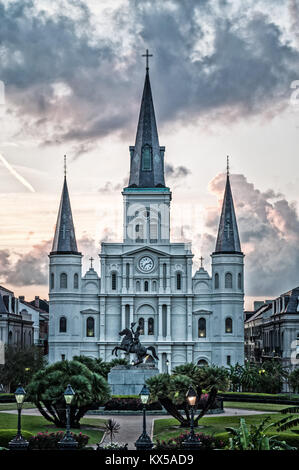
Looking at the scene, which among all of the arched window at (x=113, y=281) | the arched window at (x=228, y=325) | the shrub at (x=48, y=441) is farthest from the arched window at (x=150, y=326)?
the shrub at (x=48, y=441)

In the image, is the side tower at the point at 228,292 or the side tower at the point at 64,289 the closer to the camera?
the side tower at the point at 228,292

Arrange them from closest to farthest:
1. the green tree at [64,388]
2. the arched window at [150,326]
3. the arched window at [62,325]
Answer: the green tree at [64,388]
the arched window at [62,325]
the arched window at [150,326]

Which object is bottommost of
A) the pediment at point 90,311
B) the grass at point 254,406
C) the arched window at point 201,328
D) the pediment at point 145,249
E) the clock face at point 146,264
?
the grass at point 254,406

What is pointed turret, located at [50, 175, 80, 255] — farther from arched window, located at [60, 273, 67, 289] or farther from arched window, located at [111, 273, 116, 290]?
arched window, located at [111, 273, 116, 290]

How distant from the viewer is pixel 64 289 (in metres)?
96.1

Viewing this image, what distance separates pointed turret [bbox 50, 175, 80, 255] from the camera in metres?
97.0

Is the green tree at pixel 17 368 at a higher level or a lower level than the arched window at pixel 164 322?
lower

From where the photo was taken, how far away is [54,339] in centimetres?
9506

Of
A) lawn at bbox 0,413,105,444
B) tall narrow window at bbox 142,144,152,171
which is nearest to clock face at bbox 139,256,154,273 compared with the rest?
tall narrow window at bbox 142,144,152,171

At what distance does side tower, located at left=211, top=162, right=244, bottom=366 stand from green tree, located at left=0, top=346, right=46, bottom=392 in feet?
73.3

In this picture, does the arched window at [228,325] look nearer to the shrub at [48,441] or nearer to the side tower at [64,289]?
the side tower at [64,289]

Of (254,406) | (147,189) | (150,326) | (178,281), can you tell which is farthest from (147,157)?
(254,406)

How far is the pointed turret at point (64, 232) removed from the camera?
9700 cm

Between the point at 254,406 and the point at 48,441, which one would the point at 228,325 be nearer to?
the point at 254,406
